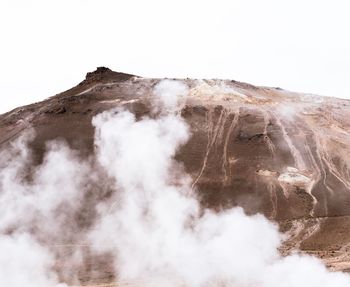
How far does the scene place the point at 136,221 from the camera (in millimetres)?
45344

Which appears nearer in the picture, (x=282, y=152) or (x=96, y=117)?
(x=282, y=152)

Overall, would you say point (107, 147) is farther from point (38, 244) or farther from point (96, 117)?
point (38, 244)

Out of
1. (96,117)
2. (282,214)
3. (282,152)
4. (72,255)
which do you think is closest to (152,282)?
(72,255)

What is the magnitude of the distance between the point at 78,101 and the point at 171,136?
12.2m

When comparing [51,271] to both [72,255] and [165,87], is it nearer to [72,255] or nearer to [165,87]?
[72,255]

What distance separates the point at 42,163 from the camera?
53000mm

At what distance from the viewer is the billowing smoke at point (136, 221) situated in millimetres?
36156

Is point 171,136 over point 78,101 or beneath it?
beneath

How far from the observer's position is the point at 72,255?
43531mm

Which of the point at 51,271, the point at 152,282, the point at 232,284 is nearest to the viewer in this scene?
the point at 232,284

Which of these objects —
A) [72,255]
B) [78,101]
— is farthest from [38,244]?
[78,101]

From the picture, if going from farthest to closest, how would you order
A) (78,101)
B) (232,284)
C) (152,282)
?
(78,101) < (152,282) < (232,284)

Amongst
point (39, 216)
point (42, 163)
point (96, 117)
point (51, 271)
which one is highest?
point (96, 117)

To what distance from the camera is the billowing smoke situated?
119 ft
